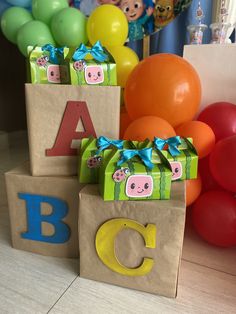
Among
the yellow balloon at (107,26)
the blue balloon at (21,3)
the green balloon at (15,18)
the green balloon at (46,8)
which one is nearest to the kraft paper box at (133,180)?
the yellow balloon at (107,26)

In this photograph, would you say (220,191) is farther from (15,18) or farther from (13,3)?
(13,3)

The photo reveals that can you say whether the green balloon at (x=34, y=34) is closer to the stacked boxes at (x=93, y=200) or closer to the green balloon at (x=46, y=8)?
the green balloon at (x=46, y=8)

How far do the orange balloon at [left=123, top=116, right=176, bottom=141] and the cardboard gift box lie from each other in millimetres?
124

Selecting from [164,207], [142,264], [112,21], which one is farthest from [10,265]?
[112,21]

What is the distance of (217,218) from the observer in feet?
3.22

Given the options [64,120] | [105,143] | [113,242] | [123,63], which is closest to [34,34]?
[123,63]

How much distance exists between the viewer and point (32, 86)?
0.82m

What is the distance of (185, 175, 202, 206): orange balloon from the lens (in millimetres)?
1046

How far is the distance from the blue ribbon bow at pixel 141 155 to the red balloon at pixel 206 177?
0.45 metres

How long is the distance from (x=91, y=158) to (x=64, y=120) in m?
0.15

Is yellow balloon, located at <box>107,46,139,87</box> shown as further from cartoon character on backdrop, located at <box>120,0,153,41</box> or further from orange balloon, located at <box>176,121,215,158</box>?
cartoon character on backdrop, located at <box>120,0,153,41</box>

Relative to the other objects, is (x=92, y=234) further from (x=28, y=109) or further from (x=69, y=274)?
(x=28, y=109)

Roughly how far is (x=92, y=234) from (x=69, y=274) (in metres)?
0.18

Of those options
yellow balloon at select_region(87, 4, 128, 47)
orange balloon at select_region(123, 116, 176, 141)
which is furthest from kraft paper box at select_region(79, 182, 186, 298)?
yellow balloon at select_region(87, 4, 128, 47)
